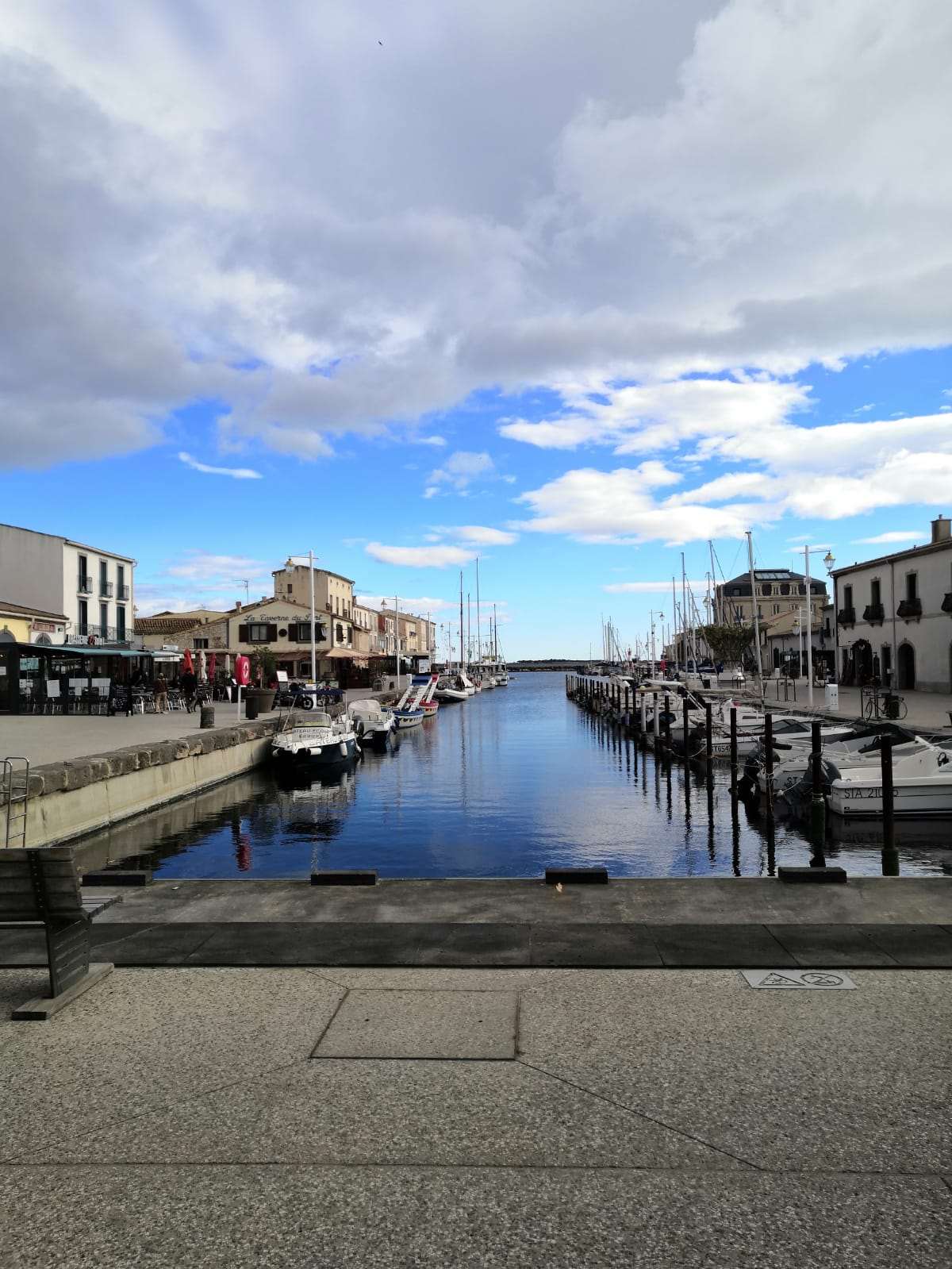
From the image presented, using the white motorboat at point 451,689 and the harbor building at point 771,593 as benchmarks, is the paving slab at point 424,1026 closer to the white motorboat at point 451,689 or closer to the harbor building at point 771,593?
the white motorboat at point 451,689

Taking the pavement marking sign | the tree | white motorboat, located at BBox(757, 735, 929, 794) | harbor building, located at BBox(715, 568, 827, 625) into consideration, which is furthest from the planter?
harbor building, located at BBox(715, 568, 827, 625)

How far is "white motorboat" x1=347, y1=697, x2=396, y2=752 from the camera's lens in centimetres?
4372

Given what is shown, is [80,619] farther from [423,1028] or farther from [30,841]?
[423,1028]

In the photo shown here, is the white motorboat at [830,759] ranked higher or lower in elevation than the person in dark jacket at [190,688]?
lower

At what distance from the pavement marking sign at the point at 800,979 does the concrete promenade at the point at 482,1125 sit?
107mm

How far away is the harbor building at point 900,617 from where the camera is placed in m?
47.3

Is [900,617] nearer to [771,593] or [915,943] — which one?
[915,943]

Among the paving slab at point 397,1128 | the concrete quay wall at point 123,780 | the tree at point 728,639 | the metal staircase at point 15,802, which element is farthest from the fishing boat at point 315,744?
the tree at point 728,639

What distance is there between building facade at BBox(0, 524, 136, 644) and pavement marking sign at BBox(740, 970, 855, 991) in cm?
4429

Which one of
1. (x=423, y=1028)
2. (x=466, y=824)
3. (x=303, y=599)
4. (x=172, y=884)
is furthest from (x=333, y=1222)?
(x=303, y=599)

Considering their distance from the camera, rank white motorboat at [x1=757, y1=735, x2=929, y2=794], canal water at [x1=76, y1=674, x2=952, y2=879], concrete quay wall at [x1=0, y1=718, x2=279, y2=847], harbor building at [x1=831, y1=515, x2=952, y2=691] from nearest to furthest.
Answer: concrete quay wall at [x1=0, y1=718, x2=279, y2=847]
canal water at [x1=76, y1=674, x2=952, y2=879]
white motorboat at [x1=757, y1=735, x2=929, y2=794]
harbor building at [x1=831, y1=515, x2=952, y2=691]

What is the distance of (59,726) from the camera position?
2958 centimetres

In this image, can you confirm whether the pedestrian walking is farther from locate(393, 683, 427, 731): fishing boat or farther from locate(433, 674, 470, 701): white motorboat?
locate(433, 674, 470, 701): white motorboat

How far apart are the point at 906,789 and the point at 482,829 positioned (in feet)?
35.0
